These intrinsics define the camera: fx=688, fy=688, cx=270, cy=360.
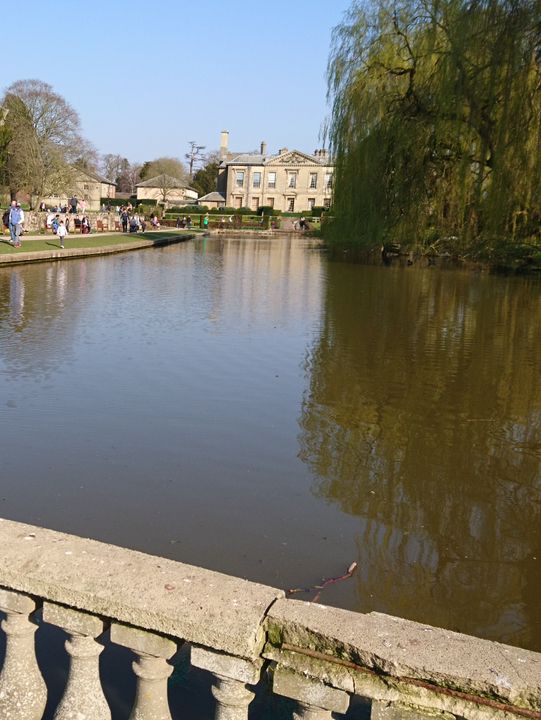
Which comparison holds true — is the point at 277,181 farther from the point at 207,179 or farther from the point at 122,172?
the point at 122,172

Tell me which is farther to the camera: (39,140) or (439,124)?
(39,140)

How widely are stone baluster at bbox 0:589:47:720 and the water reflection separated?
213cm

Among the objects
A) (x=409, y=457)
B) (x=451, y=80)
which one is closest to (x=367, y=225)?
(x=451, y=80)

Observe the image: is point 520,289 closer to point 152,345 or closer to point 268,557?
point 152,345

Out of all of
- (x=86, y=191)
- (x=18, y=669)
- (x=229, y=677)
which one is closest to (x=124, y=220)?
(x=86, y=191)

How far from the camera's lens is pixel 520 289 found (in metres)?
21.9

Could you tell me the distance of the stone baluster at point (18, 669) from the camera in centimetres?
217

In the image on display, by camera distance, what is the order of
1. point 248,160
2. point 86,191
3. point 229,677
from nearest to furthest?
point 229,677, point 86,191, point 248,160

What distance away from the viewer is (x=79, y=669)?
2.14 m

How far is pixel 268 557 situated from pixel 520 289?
64.2 ft

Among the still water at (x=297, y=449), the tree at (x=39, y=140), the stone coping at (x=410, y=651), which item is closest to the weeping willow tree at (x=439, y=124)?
the still water at (x=297, y=449)

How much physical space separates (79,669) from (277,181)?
315 ft

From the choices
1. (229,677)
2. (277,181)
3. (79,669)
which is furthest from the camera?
(277,181)

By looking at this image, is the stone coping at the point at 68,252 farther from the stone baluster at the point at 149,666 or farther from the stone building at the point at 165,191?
the stone building at the point at 165,191
